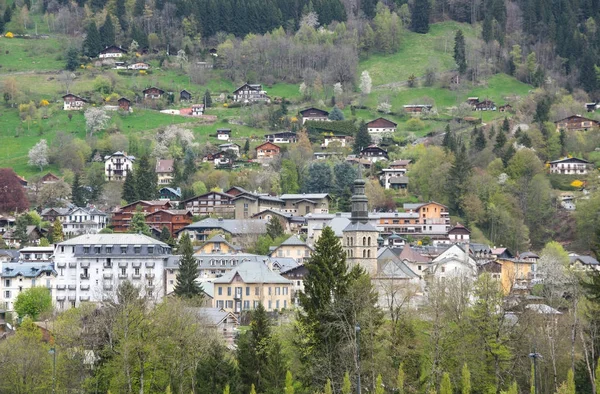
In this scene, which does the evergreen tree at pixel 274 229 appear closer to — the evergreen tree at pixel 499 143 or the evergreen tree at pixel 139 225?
the evergreen tree at pixel 139 225

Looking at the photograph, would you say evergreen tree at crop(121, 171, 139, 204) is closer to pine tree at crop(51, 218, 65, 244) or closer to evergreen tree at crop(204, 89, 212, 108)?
pine tree at crop(51, 218, 65, 244)

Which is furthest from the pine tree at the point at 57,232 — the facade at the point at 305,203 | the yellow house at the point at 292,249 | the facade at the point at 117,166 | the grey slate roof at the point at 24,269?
the facade at the point at 117,166

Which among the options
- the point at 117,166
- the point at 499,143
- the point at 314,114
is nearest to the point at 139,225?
the point at 117,166

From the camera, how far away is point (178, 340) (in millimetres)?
79188

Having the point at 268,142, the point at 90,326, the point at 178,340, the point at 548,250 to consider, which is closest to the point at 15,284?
the point at 90,326

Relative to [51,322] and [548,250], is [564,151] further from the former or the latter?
[51,322]

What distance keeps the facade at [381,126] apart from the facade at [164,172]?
32191mm

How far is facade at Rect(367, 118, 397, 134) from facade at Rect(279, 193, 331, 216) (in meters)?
36.4

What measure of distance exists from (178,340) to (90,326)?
914 cm

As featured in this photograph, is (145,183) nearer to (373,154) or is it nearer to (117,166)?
(117,166)

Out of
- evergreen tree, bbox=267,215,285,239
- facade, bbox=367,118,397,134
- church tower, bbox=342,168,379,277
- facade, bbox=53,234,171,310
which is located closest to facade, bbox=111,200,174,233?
evergreen tree, bbox=267,215,285,239

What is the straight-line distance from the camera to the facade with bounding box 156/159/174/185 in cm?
16488

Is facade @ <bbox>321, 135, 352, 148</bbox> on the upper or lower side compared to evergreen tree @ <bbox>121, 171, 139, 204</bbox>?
upper

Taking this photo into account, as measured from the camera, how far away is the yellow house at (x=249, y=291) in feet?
368
